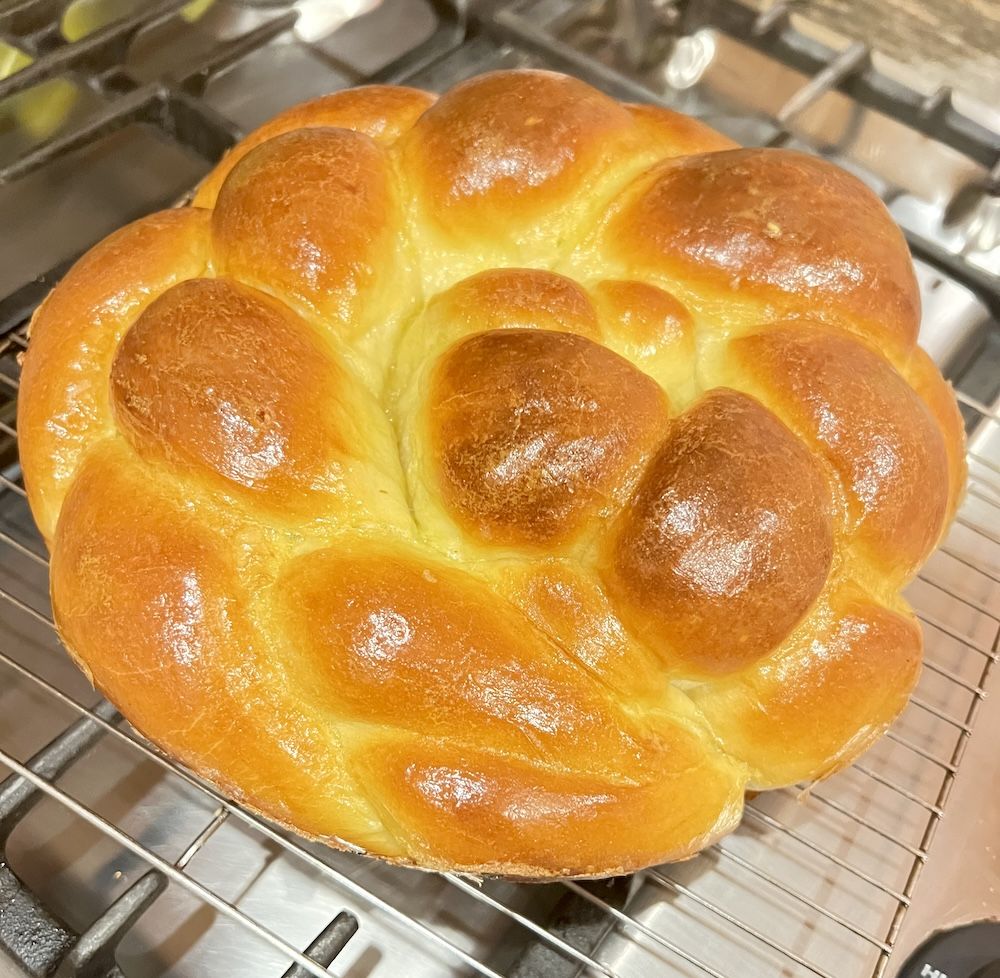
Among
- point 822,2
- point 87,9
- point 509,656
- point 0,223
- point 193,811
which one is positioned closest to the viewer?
point 509,656

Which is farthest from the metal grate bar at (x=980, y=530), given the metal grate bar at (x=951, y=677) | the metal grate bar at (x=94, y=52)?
the metal grate bar at (x=94, y=52)

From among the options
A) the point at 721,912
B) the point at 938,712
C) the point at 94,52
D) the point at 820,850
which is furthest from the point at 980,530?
the point at 94,52

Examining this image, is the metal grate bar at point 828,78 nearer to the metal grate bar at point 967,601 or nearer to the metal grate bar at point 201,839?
the metal grate bar at point 967,601

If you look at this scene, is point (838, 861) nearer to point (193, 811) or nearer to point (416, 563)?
point (416, 563)

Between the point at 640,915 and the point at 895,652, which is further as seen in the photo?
the point at 640,915

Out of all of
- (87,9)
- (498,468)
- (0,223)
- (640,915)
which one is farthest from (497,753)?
(87,9)

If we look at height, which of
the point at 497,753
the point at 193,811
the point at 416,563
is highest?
the point at 416,563
